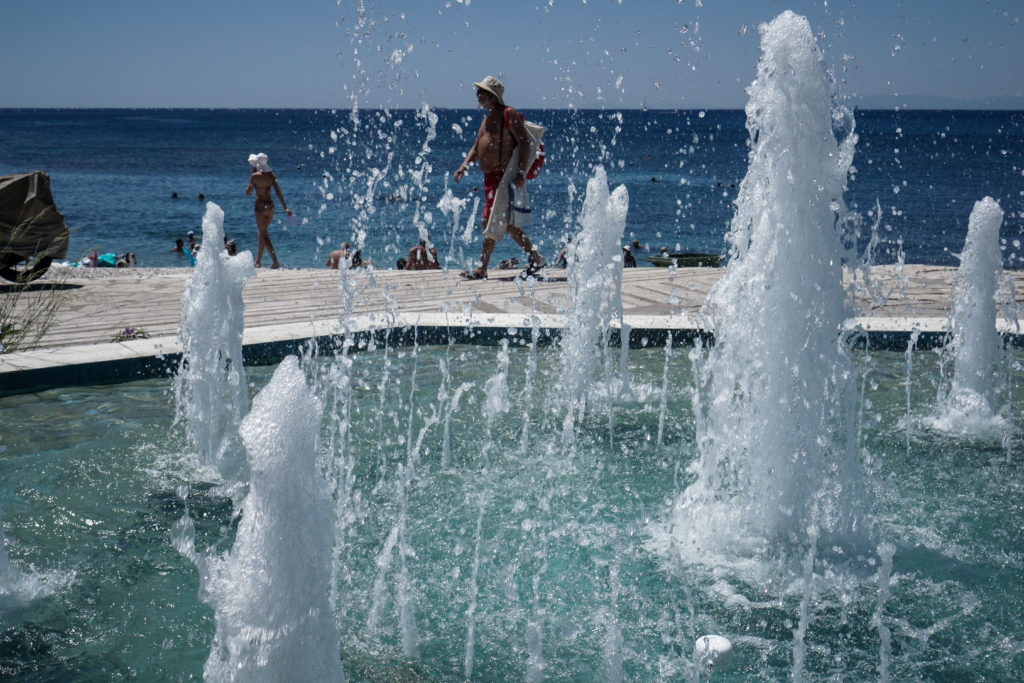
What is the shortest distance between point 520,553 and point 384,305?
15.4 feet

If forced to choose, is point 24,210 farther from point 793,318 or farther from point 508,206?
point 793,318

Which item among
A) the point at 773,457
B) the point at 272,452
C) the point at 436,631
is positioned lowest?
the point at 436,631

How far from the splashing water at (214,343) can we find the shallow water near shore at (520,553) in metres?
0.17

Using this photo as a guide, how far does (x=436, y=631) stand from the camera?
3.13 metres

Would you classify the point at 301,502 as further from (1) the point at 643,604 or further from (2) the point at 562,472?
(2) the point at 562,472

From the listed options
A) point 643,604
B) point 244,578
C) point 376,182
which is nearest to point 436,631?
point 643,604

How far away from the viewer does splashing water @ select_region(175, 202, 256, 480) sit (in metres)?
4.77

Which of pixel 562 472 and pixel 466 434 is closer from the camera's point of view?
pixel 562 472

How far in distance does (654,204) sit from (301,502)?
134 feet

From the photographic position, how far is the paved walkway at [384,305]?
257 inches

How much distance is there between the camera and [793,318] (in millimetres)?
3830

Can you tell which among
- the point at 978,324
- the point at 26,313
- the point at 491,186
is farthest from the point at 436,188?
the point at 978,324

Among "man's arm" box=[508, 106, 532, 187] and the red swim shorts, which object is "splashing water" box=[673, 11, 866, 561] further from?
the red swim shorts

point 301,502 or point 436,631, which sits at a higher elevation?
point 301,502
